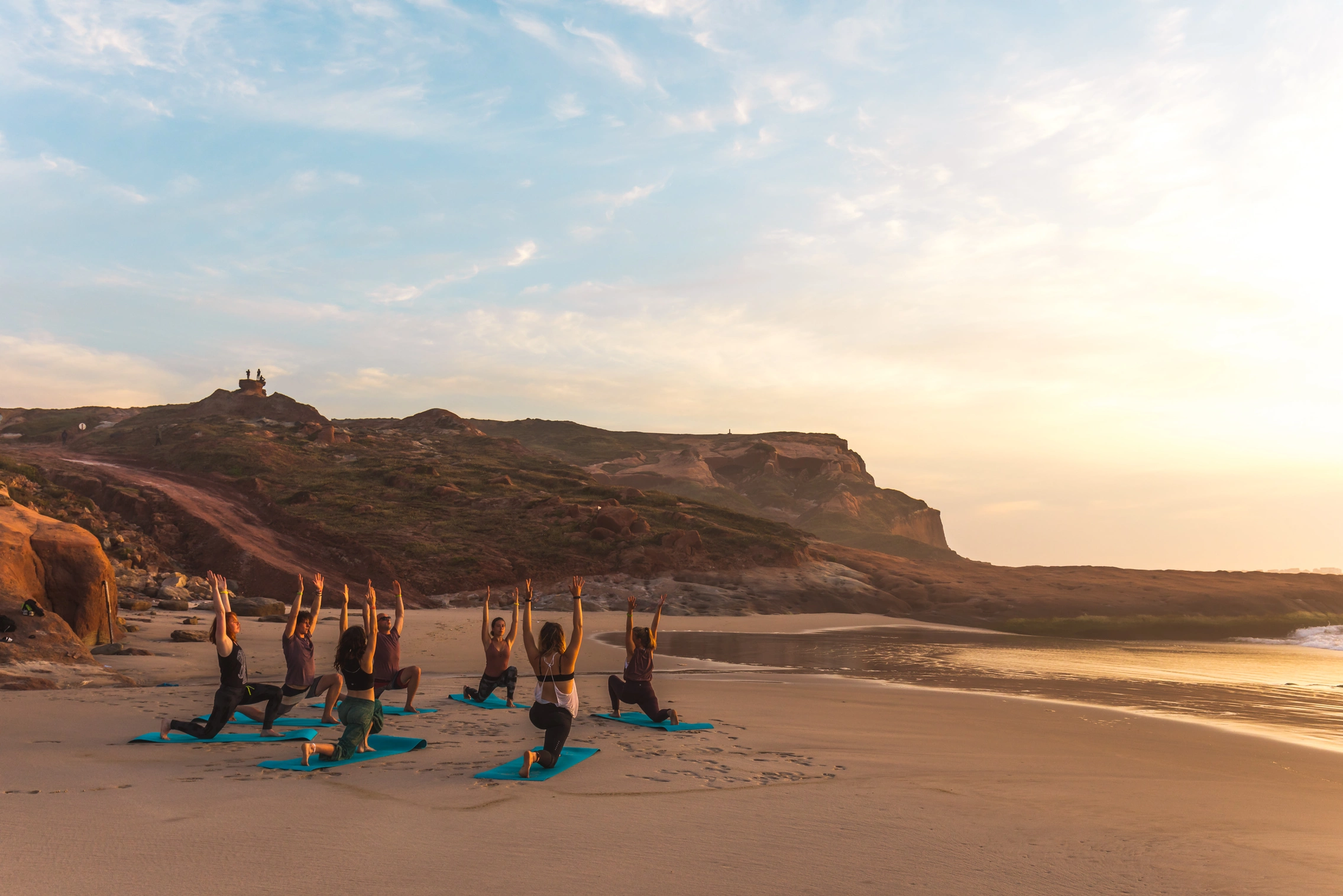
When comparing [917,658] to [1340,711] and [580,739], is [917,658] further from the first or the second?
[580,739]

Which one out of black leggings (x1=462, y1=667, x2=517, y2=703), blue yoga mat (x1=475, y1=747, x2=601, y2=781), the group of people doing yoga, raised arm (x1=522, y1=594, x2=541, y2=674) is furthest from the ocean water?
raised arm (x1=522, y1=594, x2=541, y2=674)

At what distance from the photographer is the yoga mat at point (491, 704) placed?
38.8 ft

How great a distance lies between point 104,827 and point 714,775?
4.72 meters

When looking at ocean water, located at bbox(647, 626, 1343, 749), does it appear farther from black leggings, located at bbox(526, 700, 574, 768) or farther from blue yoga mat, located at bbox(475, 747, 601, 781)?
black leggings, located at bbox(526, 700, 574, 768)

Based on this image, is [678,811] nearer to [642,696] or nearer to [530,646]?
[530,646]

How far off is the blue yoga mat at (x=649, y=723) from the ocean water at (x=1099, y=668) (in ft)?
26.9

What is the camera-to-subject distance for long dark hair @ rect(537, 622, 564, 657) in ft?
24.8

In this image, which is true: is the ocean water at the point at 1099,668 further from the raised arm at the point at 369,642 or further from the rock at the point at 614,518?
the rock at the point at 614,518

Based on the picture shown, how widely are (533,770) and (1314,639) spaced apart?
159ft

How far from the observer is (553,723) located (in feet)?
24.9

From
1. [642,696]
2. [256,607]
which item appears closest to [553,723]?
[642,696]

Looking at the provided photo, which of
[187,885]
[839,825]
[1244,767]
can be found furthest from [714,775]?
[1244,767]

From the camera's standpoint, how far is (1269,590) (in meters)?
60.3

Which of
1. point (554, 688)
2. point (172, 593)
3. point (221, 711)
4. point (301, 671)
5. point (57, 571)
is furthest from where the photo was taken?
point (172, 593)
